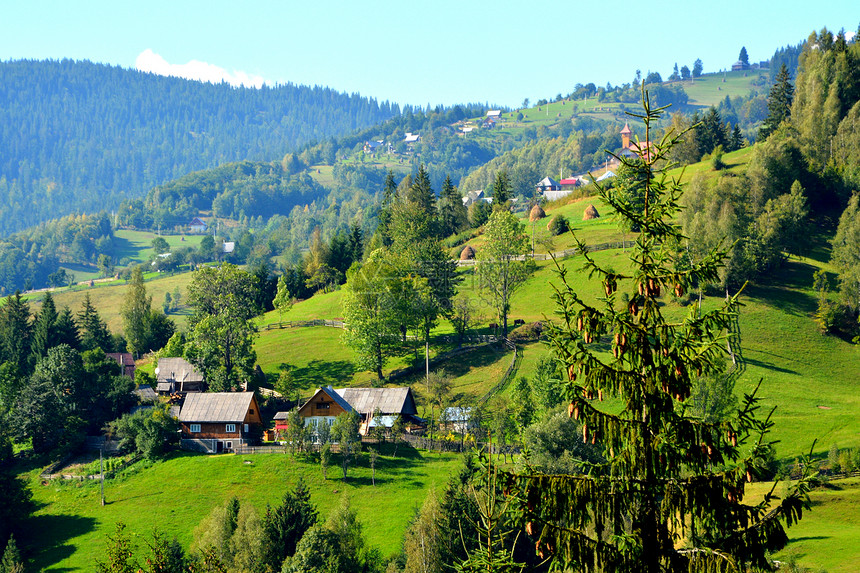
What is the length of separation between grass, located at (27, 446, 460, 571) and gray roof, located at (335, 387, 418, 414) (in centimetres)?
535

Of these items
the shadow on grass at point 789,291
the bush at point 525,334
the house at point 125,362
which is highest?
the shadow on grass at point 789,291

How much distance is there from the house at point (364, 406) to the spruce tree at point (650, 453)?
182 ft

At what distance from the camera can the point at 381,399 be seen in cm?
7188

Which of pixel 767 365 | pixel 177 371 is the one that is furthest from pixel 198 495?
pixel 767 365

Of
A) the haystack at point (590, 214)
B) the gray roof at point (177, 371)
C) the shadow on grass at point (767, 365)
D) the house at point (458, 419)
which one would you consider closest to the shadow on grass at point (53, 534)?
the gray roof at point (177, 371)

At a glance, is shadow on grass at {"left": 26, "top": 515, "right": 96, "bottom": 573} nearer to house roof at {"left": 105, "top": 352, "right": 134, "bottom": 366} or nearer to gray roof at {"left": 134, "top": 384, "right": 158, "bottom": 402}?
gray roof at {"left": 134, "top": 384, "right": 158, "bottom": 402}

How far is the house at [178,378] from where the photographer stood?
3241 inches

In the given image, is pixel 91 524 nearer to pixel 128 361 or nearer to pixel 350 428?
pixel 350 428

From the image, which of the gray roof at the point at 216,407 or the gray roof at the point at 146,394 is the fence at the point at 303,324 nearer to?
the gray roof at the point at 146,394

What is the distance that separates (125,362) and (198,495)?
39280 millimetres

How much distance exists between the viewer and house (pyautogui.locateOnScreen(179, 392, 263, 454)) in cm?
6994

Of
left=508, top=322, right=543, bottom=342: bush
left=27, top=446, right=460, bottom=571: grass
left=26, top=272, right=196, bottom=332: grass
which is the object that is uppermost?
left=508, top=322, right=543, bottom=342: bush

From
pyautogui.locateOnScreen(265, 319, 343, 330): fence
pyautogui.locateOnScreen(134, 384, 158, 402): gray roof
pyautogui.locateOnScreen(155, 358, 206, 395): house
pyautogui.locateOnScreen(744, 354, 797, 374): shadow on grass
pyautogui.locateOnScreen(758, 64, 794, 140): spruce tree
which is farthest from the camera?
pyautogui.locateOnScreen(758, 64, 794, 140): spruce tree

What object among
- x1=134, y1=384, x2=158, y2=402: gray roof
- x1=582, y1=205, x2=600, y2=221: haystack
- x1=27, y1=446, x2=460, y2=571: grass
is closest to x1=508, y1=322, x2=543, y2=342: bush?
x1=27, y1=446, x2=460, y2=571: grass
